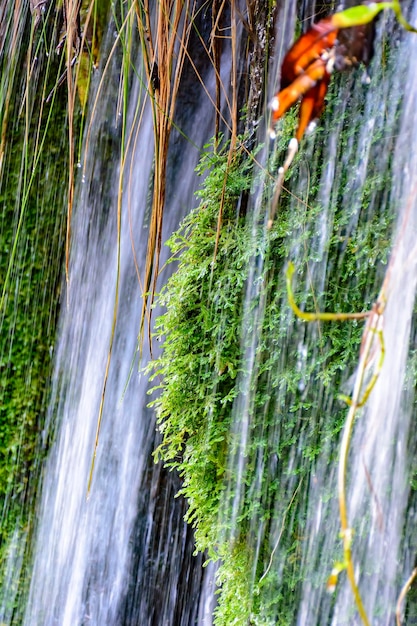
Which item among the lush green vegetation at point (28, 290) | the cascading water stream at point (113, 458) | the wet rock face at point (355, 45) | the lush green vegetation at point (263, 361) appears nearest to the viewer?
the wet rock face at point (355, 45)

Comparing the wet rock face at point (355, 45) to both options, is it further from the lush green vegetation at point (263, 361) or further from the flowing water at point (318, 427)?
the lush green vegetation at point (263, 361)

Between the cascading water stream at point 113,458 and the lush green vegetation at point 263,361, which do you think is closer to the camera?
the lush green vegetation at point 263,361

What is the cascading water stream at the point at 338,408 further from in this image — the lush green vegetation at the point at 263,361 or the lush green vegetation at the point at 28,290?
the lush green vegetation at the point at 28,290

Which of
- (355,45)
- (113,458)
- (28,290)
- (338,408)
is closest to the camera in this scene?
(355,45)

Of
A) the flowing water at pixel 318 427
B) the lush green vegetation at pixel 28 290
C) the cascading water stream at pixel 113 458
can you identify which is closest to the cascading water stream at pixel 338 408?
the flowing water at pixel 318 427

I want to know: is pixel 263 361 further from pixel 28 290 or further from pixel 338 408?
pixel 28 290

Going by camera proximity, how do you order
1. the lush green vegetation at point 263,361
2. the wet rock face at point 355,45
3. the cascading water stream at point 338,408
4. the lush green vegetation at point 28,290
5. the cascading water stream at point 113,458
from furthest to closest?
1. the lush green vegetation at point 28,290
2. the cascading water stream at point 113,458
3. the lush green vegetation at point 263,361
4. the cascading water stream at point 338,408
5. the wet rock face at point 355,45

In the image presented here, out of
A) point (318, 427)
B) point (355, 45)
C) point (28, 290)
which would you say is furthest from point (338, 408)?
point (28, 290)

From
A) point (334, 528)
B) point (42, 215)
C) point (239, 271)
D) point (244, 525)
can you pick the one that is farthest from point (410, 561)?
point (42, 215)

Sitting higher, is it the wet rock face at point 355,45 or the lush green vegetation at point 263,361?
the wet rock face at point 355,45

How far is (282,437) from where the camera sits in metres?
1.44

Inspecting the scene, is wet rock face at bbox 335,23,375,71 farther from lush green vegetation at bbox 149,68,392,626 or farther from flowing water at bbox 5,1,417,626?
lush green vegetation at bbox 149,68,392,626

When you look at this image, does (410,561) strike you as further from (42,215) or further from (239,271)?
(42,215)

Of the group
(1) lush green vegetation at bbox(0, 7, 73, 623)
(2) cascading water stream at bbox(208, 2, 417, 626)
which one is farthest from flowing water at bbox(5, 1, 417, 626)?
(1) lush green vegetation at bbox(0, 7, 73, 623)
